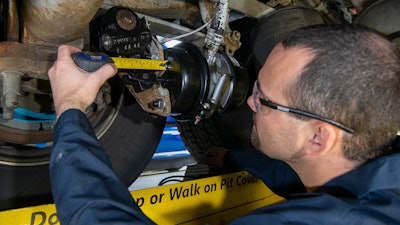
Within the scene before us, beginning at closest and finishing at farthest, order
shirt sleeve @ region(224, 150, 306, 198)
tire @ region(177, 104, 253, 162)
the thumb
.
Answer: the thumb → shirt sleeve @ region(224, 150, 306, 198) → tire @ region(177, 104, 253, 162)

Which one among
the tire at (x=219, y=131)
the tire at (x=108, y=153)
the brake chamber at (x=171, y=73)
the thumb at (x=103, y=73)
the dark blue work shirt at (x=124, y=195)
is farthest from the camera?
the tire at (x=219, y=131)

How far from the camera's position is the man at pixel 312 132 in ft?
1.90

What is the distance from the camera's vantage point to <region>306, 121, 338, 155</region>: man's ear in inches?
28.2

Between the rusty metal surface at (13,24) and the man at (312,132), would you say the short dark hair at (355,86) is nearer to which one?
the man at (312,132)

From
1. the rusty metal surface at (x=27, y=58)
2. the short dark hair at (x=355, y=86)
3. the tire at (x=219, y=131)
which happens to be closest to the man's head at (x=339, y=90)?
the short dark hair at (x=355, y=86)

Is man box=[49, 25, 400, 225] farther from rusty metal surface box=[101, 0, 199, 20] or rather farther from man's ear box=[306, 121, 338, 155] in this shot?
rusty metal surface box=[101, 0, 199, 20]

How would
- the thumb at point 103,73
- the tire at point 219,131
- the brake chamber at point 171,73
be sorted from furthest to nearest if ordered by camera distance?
1. the tire at point 219,131
2. the brake chamber at point 171,73
3. the thumb at point 103,73

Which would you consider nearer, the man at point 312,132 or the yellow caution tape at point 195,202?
the man at point 312,132

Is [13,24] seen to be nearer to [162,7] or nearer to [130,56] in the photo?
[130,56]

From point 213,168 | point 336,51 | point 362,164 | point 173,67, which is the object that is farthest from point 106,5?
point 213,168

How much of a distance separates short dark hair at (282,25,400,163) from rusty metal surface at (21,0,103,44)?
0.44 meters

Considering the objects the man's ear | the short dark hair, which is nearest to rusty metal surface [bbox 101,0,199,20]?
the short dark hair

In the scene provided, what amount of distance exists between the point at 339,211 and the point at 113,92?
74 centimetres

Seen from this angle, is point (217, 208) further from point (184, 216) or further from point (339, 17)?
point (339, 17)
